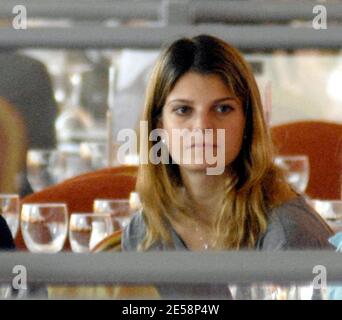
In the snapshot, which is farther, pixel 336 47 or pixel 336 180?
pixel 336 180

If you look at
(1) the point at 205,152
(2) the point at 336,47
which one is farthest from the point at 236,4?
(1) the point at 205,152

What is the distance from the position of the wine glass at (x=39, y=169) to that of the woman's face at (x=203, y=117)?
1368 mm

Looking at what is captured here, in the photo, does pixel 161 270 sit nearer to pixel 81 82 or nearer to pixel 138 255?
pixel 138 255

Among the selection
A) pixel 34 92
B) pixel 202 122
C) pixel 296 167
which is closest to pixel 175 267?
pixel 202 122

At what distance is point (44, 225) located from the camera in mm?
1686

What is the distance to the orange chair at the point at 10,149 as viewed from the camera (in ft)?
9.25

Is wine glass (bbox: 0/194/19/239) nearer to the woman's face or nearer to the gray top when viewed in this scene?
the gray top

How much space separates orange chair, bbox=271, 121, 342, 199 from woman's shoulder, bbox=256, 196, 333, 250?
747 mm


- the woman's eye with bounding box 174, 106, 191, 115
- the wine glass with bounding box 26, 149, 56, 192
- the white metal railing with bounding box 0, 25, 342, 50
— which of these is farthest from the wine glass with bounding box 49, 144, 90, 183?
the white metal railing with bounding box 0, 25, 342, 50

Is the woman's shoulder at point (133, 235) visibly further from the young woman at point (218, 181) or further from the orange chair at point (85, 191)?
the orange chair at point (85, 191)

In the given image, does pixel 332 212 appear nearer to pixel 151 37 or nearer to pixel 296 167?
pixel 296 167

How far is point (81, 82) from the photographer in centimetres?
535

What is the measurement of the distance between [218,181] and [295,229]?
164 millimetres
